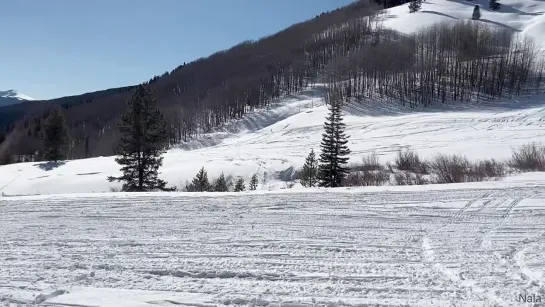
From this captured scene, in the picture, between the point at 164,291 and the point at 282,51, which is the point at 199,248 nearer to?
the point at 164,291

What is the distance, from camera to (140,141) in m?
22.1

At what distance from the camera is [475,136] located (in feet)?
134

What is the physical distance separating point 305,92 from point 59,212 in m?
82.0

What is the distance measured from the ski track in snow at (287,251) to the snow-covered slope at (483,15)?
106 meters

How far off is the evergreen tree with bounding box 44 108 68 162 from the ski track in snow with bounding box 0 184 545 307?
41.4 m

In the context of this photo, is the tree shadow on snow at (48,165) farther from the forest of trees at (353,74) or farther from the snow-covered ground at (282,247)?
the snow-covered ground at (282,247)

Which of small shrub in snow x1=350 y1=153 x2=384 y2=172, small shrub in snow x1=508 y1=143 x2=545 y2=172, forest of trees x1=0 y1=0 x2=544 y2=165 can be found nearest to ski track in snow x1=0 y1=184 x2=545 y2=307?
small shrub in snow x1=508 y1=143 x2=545 y2=172

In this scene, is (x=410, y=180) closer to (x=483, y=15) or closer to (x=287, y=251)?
(x=287, y=251)

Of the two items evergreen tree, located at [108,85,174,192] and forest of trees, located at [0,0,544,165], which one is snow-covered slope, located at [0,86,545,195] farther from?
forest of trees, located at [0,0,544,165]

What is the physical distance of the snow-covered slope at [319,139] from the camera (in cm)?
3147

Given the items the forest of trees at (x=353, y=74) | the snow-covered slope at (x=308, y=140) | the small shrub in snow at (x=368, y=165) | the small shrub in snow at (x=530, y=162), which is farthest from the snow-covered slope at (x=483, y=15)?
the small shrub in snow at (x=530, y=162)

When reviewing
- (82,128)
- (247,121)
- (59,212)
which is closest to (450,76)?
(247,121)

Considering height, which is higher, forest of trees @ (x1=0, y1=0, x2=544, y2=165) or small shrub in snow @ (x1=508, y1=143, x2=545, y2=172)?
forest of trees @ (x1=0, y1=0, x2=544, y2=165)

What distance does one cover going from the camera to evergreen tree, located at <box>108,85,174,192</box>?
22078mm
